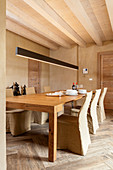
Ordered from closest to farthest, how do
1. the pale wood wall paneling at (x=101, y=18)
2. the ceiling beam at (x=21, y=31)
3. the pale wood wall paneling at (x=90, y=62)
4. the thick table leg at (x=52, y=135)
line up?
1. the thick table leg at (x=52, y=135)
2. the pale wood wall paneling at (x=101, y=18)
3. the ceiling beam at (x=21, y=31)
4. the pale wood wall paneling at (x=90, y=62)

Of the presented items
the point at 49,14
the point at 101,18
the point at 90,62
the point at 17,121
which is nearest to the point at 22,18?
the point at 49,14

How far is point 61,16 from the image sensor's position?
3.58 metres

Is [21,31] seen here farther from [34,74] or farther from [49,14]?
[34,74]

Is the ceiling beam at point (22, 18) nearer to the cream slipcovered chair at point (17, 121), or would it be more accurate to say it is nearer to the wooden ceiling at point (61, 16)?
the wooden ceiling at point (61, 16)

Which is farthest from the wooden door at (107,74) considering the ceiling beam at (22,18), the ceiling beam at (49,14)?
the ceiling beam at (22,18)

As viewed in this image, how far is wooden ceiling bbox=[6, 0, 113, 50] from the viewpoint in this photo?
9.61 ft

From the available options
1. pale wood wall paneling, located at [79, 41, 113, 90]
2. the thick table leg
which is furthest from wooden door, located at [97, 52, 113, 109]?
the thick table leg

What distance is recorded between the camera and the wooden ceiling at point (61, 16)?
2.93m

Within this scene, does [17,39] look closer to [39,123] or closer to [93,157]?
[39,123]

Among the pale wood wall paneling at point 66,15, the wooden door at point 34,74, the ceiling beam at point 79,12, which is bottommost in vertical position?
the wooden door at point 34,74

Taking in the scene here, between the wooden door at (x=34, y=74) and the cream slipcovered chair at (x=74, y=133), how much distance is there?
3.53m

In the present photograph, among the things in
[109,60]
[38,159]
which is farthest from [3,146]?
[109,60]

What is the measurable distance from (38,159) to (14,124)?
101cm

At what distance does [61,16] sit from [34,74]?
2762mm
